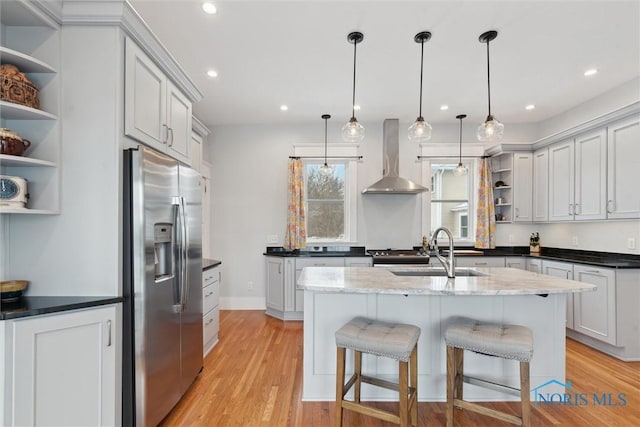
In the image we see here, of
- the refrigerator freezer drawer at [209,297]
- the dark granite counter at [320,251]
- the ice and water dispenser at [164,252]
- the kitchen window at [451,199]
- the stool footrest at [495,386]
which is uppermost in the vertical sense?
the kitchen window at [451,199]

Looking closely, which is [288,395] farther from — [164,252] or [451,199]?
[451,199]

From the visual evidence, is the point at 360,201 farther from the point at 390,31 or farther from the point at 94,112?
the point at 94,112

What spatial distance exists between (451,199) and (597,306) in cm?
222

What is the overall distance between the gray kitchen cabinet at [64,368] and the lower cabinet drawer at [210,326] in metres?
1.20

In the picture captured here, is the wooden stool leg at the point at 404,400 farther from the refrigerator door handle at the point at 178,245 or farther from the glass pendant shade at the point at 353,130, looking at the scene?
the glass pendant shade at the point at 353,130

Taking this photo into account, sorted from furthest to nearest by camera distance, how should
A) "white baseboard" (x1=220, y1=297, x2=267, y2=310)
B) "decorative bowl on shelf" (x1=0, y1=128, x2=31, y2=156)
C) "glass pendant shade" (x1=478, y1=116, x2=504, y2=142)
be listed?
1. "white baseboard" (x1=220, y1=297, x2=267, y2=310)
2. "glass pendant shade" (x1=478, y1=116, x2=504, y2=142)
3. "decorative bowl on shelf" (x1=0, y1=128, x2=31, y2=156)

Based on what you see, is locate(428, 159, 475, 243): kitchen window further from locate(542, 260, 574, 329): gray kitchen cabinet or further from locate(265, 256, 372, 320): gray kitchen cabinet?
locate(265, 256, 372, 320): gray kitchen cabinet

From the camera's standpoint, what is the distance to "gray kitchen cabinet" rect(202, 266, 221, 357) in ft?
9.45

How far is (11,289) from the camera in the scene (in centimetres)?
152

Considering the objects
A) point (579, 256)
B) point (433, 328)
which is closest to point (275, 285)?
point (433, 328)

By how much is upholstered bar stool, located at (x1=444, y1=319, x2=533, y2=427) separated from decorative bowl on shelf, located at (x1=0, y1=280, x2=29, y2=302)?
2440mm

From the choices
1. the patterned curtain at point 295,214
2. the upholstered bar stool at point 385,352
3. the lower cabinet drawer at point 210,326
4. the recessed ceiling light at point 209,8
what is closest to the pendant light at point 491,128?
the upholstered bar stool at point 385,352

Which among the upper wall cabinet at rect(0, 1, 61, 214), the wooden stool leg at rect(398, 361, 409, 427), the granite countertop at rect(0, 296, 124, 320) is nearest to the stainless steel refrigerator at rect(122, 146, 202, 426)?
the granite countertop at rect(0, 296, 124, 320)

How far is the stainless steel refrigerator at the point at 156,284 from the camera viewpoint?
1.73 metres
